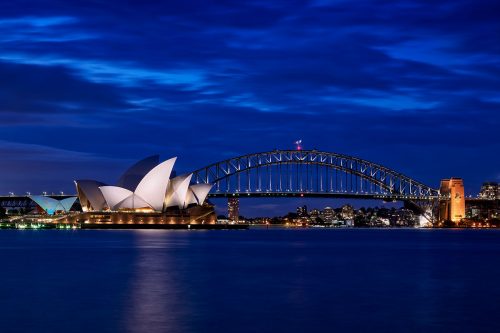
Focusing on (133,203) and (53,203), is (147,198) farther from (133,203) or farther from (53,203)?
(53,203)

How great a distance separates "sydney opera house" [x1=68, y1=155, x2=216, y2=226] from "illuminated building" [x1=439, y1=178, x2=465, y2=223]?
4353cm

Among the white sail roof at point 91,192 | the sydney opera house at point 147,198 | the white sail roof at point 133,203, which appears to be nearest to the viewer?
the sydney opera house at point 147,198

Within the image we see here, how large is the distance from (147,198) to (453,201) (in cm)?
5780

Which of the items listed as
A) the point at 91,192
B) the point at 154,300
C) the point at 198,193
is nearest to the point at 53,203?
the point at 91,192

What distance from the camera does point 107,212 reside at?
127m

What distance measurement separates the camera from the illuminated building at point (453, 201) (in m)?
150

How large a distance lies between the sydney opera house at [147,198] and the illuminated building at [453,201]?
43530mm

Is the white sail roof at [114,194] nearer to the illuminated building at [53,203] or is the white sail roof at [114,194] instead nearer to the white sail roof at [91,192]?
the white sail roof at [91,192]

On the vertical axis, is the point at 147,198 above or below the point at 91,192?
below

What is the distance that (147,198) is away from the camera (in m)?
120

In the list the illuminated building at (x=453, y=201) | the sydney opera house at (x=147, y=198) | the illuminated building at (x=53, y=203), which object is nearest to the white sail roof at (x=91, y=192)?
the sydney opera house at (x=147, y=198)

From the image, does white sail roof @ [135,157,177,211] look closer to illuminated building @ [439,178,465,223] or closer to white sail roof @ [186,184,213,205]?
white sail roof @ [186,184,213,205]

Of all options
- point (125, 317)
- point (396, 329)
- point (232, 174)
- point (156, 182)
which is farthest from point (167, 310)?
point (232, 174)

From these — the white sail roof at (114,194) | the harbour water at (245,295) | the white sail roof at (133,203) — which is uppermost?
the white sail roof at (114,194)
